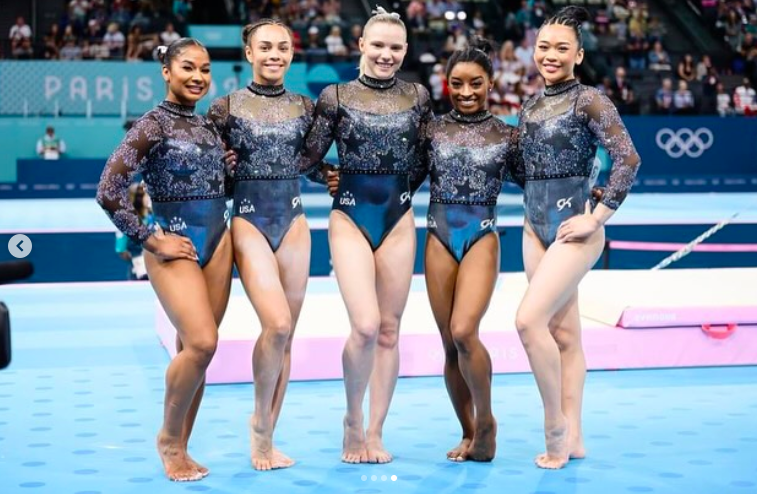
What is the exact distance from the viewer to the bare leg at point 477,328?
13.7 ft

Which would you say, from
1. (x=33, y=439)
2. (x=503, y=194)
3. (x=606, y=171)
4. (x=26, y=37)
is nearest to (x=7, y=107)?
(x=26, y=37)

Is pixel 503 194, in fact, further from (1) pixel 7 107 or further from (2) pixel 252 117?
(2) pixel 252 117

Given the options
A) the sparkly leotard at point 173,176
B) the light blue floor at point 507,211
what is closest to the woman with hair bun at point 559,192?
the sparkly leotard at point 173,176

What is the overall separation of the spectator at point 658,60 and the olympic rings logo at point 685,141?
211 cm

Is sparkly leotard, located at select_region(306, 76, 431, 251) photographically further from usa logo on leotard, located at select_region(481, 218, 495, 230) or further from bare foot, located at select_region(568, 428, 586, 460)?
bare foot, located at select_region(568, 428, 586, 460)

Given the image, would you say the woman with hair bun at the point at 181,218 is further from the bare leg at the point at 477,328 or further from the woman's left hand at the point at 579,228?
the woman's left hand at the point at 579,228

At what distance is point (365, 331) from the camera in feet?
13.5

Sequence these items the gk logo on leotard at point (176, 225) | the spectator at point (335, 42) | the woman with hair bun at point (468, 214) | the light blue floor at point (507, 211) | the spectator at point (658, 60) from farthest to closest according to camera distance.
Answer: the spectator at point (658, 60)
the spectator at point (335, 42)
the light blue floor at point (507, 211)
the woman with hair bun at point (468, 214)
the gk logo on leotard at point (176, 225)

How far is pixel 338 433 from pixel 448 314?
0.87 metres

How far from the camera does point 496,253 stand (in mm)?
4285

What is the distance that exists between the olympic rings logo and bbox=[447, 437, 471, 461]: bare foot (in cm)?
1398

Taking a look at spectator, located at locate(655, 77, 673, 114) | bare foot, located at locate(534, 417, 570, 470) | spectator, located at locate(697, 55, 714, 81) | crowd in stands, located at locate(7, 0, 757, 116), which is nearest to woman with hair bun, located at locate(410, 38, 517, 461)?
bare foot, located at locate(534, 417, 570, 470)

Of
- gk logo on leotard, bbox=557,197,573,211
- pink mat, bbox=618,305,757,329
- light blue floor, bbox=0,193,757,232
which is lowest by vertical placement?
light blue floor, bbox=0,193,757,232

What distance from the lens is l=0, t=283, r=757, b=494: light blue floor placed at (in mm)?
3980
